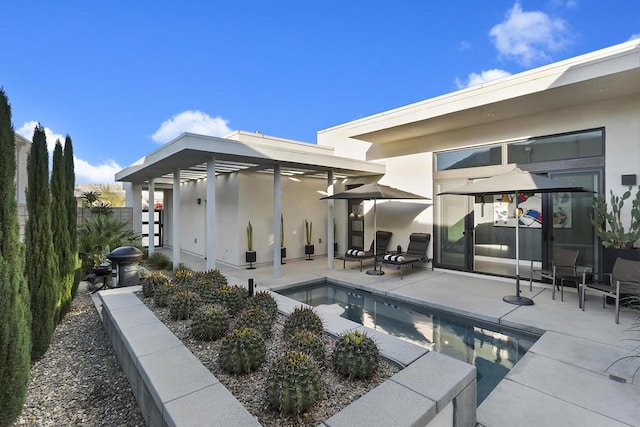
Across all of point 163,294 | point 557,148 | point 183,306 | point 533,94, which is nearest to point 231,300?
point 183,306

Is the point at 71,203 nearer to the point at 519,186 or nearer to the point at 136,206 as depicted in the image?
the point at 136,206

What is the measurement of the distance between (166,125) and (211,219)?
38.6m

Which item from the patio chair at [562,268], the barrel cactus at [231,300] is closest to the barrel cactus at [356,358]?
the barrel cactus at [231,300]

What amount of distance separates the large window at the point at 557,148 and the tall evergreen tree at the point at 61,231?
923 centimetres

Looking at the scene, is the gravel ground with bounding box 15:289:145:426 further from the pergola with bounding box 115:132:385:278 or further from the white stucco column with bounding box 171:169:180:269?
the white stucco column with bounding box 171:169:180:269

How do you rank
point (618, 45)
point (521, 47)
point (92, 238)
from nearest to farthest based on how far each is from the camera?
1. point (618, 45)
2. point (92, 238)
3. point (521, 47)

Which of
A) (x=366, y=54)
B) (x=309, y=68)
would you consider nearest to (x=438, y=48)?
(x=366, y=54)

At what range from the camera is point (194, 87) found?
14883 mm

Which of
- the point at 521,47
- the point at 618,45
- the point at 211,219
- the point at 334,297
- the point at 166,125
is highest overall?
the point at 166,125

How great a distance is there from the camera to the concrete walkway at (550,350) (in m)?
2.78

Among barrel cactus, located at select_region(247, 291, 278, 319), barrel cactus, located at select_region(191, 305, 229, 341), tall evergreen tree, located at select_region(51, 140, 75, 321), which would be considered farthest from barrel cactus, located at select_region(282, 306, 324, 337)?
tall evergreen tree, located at select_region(51, 140, 75, 321)

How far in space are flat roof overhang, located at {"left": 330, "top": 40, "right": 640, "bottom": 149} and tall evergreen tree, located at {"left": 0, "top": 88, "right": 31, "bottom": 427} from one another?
7.36 m

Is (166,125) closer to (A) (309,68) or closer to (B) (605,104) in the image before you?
(A) (309,68)

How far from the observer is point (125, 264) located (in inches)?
Answer: 235
